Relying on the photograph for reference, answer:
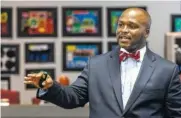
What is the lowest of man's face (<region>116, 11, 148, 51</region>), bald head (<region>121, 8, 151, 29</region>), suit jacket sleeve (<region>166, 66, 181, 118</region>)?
suit jacket sleeve (<region>166, 66, 181, 118</region>)

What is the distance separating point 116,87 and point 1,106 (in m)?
1.49

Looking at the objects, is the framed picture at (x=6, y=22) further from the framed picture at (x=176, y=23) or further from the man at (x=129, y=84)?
the man at (x=129, y=84)

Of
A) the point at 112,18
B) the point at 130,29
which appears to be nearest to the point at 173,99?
the point at 130,29

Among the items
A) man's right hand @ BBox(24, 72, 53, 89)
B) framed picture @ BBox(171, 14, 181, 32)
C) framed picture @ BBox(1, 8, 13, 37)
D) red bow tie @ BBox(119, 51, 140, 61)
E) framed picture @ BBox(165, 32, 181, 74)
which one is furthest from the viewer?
framed picture @ BBox(1, 8, 13, 37)

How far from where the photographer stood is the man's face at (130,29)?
144 centimetres

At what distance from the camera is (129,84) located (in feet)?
4.76

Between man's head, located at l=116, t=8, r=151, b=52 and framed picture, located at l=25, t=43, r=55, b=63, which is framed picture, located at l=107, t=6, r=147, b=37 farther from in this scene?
man's head, located at l=116, t=8, r=151, b=52

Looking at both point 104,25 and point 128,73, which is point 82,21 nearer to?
point 104,25

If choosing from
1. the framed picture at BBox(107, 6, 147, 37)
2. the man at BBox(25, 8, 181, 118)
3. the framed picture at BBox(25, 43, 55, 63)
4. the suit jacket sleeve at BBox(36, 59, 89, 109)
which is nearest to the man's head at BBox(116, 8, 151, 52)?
the man at BBox(25, 8, 181, 118)

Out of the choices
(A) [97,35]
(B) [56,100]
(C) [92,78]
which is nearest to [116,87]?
(C) [92,78]

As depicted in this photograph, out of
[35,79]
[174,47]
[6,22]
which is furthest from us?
[6,22]

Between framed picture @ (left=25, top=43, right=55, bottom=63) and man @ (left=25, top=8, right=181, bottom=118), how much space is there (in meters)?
3.14

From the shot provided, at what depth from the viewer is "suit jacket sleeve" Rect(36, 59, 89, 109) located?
1.44 m

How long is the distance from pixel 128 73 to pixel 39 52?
129 inches
